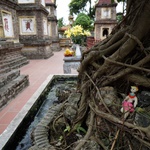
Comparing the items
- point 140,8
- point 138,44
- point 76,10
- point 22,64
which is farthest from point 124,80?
point 76,10

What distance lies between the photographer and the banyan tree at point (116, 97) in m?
1.27

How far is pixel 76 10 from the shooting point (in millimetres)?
26578

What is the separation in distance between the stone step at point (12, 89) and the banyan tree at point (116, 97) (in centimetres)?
198

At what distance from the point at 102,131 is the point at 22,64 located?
280 inches

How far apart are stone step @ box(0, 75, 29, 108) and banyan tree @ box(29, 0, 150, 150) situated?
1.98 metres

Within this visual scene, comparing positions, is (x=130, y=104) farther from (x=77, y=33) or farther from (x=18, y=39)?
(x=18, y=39)

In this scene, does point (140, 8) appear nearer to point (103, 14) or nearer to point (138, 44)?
point (138, 44)

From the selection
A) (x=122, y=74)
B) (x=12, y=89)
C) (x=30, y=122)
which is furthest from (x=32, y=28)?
(x=122, y=74)

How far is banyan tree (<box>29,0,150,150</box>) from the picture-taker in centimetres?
127

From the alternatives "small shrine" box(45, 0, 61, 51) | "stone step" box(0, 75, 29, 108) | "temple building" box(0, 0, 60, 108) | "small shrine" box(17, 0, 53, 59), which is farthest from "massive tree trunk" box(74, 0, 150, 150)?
"small shrine" box(45, 0, 61, 51)

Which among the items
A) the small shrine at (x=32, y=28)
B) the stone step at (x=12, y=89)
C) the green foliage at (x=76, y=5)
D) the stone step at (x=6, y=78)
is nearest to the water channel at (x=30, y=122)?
the stone step at (x=12, y=89)

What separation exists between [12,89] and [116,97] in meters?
2.94

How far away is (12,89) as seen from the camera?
3.67 meters

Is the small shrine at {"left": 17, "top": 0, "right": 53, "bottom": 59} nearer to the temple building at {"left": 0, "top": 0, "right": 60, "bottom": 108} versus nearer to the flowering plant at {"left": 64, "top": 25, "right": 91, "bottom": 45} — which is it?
the temple building at {"left": 0, "top": 0, "right": 60, "bottom": 108}
